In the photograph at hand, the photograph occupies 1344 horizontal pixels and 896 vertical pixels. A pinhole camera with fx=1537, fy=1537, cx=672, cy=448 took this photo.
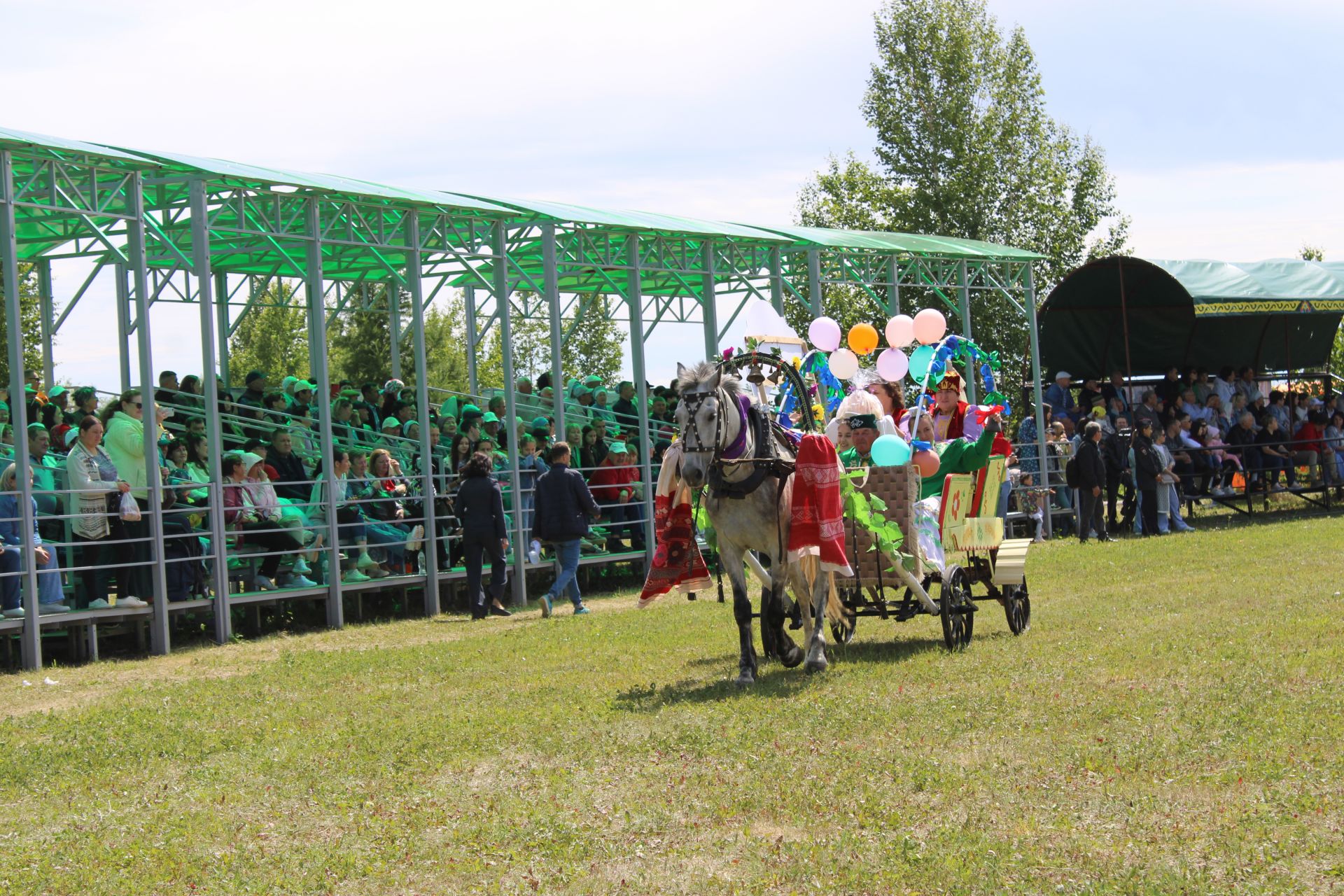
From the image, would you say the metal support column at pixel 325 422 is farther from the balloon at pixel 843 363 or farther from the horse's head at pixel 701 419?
the horse's head at pixel 701 419

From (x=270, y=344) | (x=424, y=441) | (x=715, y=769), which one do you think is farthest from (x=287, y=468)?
(x=270, y=344)

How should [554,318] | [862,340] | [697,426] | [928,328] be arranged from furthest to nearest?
[554,318] → [862,340] → [928,328] → [697,426]

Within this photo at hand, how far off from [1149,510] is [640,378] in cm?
969

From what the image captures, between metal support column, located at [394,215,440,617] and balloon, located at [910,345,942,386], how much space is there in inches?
267

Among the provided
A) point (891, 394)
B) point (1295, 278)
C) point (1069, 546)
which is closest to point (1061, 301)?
point (1295, 278)

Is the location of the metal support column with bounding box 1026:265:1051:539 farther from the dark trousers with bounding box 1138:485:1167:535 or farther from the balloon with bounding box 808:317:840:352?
the balloon with bounding box 808:317:840:352

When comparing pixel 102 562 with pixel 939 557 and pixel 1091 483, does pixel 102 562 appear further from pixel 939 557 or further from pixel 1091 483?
pixel 1091 483

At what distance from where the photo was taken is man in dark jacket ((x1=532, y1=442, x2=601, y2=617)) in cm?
1702

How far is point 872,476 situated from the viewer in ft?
36.4

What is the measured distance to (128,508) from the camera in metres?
13.9

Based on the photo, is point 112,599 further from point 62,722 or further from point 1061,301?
point 1061,301

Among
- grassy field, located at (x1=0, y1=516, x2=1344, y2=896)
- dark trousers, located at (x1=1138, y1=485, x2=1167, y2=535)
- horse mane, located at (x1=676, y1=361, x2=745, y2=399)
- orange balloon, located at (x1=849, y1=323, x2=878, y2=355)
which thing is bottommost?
grassy field, located at (x1=0, y1=516, x2=1344, y2=896)

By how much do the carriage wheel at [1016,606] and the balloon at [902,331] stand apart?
82.7 inches

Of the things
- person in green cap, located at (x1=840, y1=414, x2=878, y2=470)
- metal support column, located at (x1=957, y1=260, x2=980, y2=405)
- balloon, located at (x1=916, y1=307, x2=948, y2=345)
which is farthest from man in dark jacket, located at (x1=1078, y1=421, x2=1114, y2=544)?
person in green cap, located at (x1=840, y1=414, x2=878, y2=470)
